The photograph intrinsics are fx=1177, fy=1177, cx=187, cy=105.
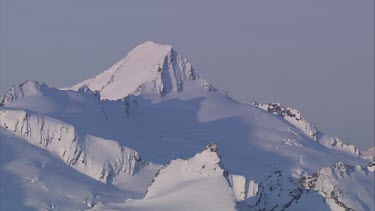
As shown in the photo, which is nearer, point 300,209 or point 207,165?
point 207,165

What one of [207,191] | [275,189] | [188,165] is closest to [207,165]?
[188,165]

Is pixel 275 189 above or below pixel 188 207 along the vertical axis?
below

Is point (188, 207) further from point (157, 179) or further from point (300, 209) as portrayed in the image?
point (300, 209)

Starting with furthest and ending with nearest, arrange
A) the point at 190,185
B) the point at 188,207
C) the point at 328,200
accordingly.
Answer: the point at 328,200 < the point at 190,185 < the point at 188,207

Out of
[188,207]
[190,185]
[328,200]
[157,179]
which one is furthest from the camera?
[328,200]

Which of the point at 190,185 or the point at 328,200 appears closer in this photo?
the point at 190,185

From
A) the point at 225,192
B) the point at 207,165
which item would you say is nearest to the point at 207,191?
the point at 225,192

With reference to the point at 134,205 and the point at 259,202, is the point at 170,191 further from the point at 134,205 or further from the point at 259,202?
the point at 259,202

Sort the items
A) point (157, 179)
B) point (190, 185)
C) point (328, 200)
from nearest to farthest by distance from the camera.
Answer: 1. point (190, 185)
2. point (157, 179)
3. point (328, 200)

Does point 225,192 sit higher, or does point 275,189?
point 225,192
